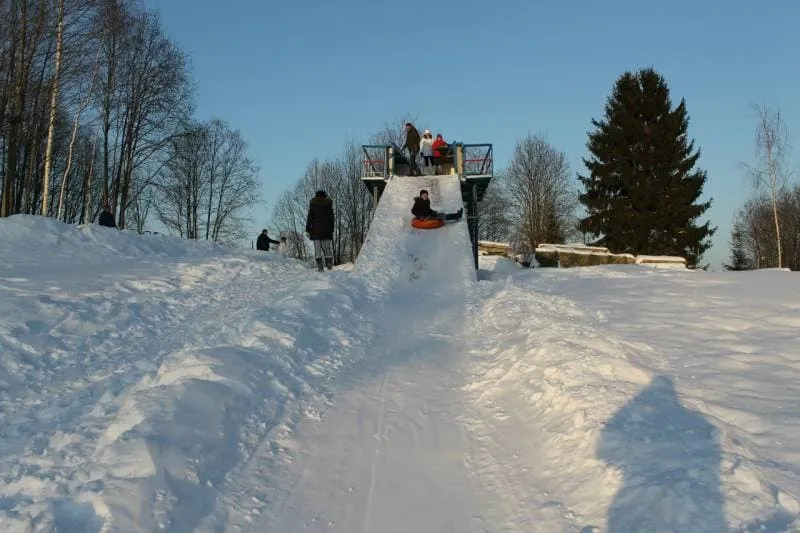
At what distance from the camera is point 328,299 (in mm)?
8820

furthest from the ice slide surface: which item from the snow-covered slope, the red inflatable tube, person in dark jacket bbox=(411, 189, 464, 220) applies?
person in dark jacket bbox=(411, 189, 464, 220)

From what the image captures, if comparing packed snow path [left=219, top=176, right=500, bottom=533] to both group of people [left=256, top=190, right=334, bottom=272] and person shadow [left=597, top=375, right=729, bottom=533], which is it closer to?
person shadow [left=597, top=375, right=729, bottom=533]

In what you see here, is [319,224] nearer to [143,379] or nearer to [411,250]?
[411,250]

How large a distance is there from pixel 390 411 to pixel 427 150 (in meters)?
19.3

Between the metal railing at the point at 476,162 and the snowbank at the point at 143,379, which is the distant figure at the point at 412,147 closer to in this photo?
the metal railing at the point at 476,162

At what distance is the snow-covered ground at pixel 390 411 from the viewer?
3209 mm

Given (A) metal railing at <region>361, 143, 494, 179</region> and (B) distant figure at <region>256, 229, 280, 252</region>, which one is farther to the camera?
(A) metal railing at <region>361, 143, 494, 179</region>

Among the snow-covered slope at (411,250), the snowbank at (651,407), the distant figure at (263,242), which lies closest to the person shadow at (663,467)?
the snowbank at (651,407)

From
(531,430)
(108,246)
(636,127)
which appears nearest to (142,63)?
(108,246)

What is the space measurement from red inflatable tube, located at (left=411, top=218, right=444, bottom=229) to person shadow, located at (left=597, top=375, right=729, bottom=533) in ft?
38.6

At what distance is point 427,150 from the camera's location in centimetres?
2306

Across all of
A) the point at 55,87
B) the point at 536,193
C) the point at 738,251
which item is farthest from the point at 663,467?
the point at 738,251

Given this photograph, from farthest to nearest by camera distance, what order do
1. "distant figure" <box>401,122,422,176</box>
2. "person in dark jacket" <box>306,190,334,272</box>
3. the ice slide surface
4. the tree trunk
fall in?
"distant figure" <box>401,122,422,176</box>
the tree trunk
"person in dark jacket" <box>306,190,334,272</box>
the ice slide surface

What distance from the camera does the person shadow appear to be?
9.64ft
